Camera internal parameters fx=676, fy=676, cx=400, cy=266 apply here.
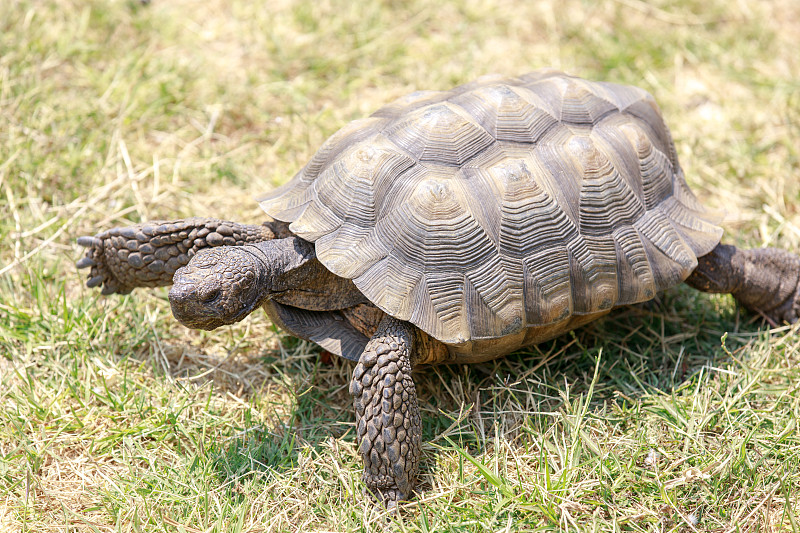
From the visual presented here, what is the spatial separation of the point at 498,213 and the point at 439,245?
31 cm

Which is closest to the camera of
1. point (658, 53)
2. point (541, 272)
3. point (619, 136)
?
point (541, 272)

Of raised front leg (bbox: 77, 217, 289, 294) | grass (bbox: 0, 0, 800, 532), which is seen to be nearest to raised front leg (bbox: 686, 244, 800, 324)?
grass (bbox: 0, 0, 800, 532)

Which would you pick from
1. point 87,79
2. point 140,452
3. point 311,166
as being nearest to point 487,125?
point 311,166

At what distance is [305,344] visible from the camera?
3.62m

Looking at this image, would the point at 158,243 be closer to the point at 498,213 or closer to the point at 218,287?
the point at 218,287

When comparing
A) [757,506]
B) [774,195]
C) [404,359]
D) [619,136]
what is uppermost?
[619,136]

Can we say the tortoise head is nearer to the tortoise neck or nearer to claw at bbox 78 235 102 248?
the tortoise neck

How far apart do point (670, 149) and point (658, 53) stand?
2.21 meters

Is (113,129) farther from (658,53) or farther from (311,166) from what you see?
(658,53)

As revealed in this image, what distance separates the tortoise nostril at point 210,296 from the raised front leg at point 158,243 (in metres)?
0.50

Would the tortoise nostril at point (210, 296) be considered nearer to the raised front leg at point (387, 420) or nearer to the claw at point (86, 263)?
the raised front leg at point (387, 420)

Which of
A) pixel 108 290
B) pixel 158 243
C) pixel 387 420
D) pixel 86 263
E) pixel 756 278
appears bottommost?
pixel 756 278

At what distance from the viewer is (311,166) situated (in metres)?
3.44

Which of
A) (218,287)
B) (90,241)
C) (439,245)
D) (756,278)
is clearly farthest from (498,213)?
(90,241)
